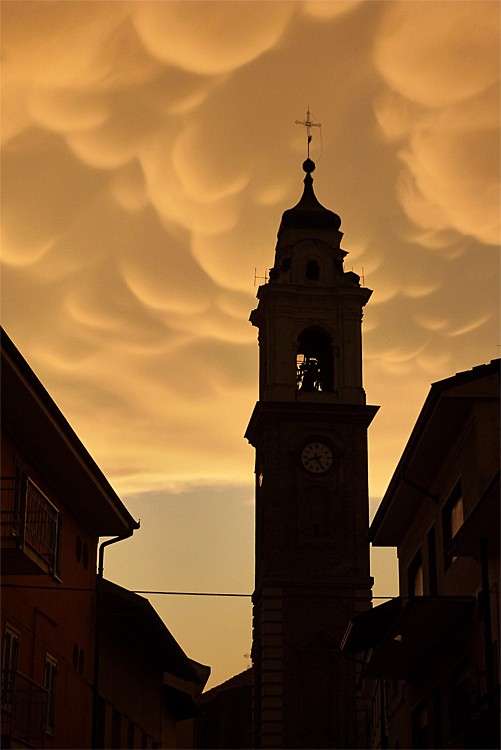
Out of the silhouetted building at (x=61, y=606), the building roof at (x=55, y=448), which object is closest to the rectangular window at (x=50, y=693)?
the silhouetted building at (x=61, y=606)

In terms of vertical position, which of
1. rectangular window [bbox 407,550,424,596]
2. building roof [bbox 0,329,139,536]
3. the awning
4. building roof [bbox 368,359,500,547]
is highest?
building roof [bbox 368,359,500,547]

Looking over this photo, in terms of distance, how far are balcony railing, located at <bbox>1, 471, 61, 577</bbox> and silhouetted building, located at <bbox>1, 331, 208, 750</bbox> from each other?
2 cm

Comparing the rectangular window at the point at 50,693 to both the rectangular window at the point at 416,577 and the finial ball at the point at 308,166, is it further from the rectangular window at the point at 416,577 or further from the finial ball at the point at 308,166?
the finial ball at the point at 308,166

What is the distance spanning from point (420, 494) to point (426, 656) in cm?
332

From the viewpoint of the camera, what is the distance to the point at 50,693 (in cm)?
2461

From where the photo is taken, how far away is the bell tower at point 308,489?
175ft

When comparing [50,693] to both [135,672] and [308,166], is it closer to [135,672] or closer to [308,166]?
[135,672]

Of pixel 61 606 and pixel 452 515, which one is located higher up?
pixel 452 515

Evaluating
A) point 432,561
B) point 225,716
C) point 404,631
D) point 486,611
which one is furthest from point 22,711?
point 225,716

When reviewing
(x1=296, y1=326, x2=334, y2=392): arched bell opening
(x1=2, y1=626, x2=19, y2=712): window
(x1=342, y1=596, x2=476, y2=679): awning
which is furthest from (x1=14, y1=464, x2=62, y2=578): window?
(x1=296, y1=326, x2=334, y2=392): arched bell opening

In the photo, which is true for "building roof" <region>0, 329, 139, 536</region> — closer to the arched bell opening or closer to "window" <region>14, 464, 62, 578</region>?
"window" <region>14, 464, 62, 578</region>

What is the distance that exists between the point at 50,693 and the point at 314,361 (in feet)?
118

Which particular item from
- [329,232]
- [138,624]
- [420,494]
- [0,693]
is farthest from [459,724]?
Result: [329,232]

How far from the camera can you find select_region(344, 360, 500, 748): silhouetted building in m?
20.4
